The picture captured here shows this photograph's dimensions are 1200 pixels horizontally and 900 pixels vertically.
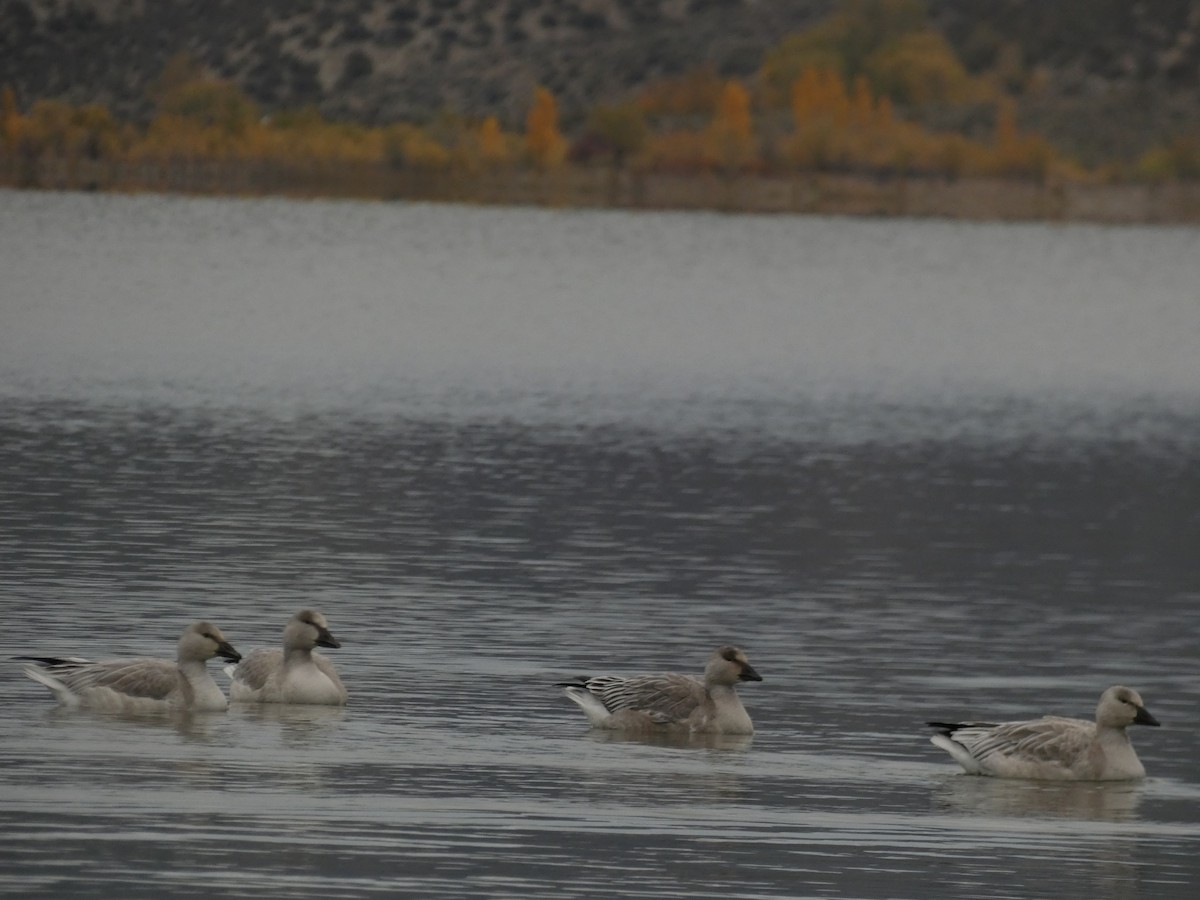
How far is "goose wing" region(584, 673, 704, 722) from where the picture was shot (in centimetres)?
1725

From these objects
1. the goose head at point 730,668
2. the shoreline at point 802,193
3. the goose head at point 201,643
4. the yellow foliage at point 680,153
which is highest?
the goose head at point 201,643

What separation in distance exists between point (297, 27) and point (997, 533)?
173 m

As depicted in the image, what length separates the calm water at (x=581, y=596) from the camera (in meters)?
14.1

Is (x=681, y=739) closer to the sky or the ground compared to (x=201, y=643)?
closer to the ground

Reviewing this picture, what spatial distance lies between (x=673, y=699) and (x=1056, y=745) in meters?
2.31

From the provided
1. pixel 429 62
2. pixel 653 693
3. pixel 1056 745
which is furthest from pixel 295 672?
pixel 429 62

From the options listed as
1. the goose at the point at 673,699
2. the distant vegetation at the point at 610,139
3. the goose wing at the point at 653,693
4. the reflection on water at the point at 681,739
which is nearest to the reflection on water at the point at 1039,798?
the reflection on water at the point at 681,739

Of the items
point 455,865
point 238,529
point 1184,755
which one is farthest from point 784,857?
point 238,529

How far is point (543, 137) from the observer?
154500mm

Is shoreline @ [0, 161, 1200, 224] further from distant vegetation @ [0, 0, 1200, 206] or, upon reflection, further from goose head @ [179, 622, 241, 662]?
goose head @ [179, 622, 241, 662]

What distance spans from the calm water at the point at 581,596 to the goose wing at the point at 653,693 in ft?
1.00

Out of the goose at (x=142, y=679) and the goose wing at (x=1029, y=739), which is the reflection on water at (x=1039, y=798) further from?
the goose at (x=142, y=679)

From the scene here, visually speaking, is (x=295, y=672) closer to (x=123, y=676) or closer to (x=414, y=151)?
(x=123, y=676)

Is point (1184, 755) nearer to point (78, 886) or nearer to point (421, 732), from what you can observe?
point (421, 732)
